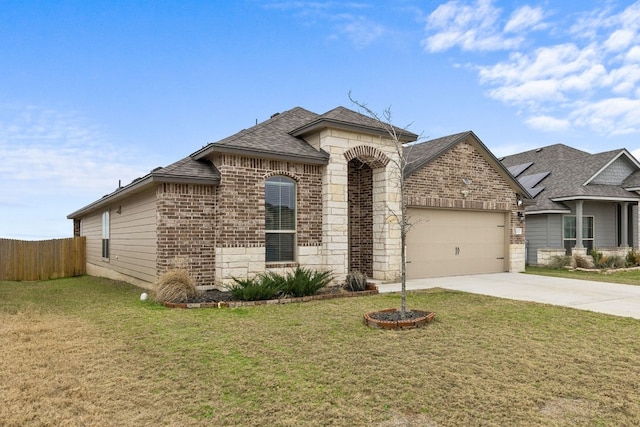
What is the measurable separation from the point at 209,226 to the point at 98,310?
325 cm

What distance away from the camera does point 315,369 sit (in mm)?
4895

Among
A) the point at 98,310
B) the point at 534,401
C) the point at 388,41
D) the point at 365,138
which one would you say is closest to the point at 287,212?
the point at 365,138

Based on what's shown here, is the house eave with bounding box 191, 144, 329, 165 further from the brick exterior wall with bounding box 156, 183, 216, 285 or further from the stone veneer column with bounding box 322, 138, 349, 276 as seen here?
the brick exterior wall with bounding box 156, 183, 216, 285

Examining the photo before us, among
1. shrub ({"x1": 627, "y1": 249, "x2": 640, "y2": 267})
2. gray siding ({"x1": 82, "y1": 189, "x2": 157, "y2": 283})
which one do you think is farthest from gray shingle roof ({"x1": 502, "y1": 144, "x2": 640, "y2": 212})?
gray siding ({"x1": 82, "y1": 189, "x2": 157, "y2": 283})

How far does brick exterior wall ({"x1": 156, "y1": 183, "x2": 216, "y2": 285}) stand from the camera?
10.5 metres

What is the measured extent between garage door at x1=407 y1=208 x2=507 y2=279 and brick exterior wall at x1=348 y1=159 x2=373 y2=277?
4.51 feet

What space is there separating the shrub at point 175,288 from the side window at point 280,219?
2.49 meters

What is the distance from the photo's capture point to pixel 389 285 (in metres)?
12.5

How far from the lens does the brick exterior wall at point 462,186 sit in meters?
13.9

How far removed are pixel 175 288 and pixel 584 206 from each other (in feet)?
65.0

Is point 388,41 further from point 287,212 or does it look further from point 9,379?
point 9,379

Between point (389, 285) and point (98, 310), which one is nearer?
point (98, 310)

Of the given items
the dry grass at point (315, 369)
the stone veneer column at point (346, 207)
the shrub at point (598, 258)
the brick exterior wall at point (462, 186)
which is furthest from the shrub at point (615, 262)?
the dry grass at point (315, 369)

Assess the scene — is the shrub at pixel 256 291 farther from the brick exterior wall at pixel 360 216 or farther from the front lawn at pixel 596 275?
the front lawn at pixel 596 275
